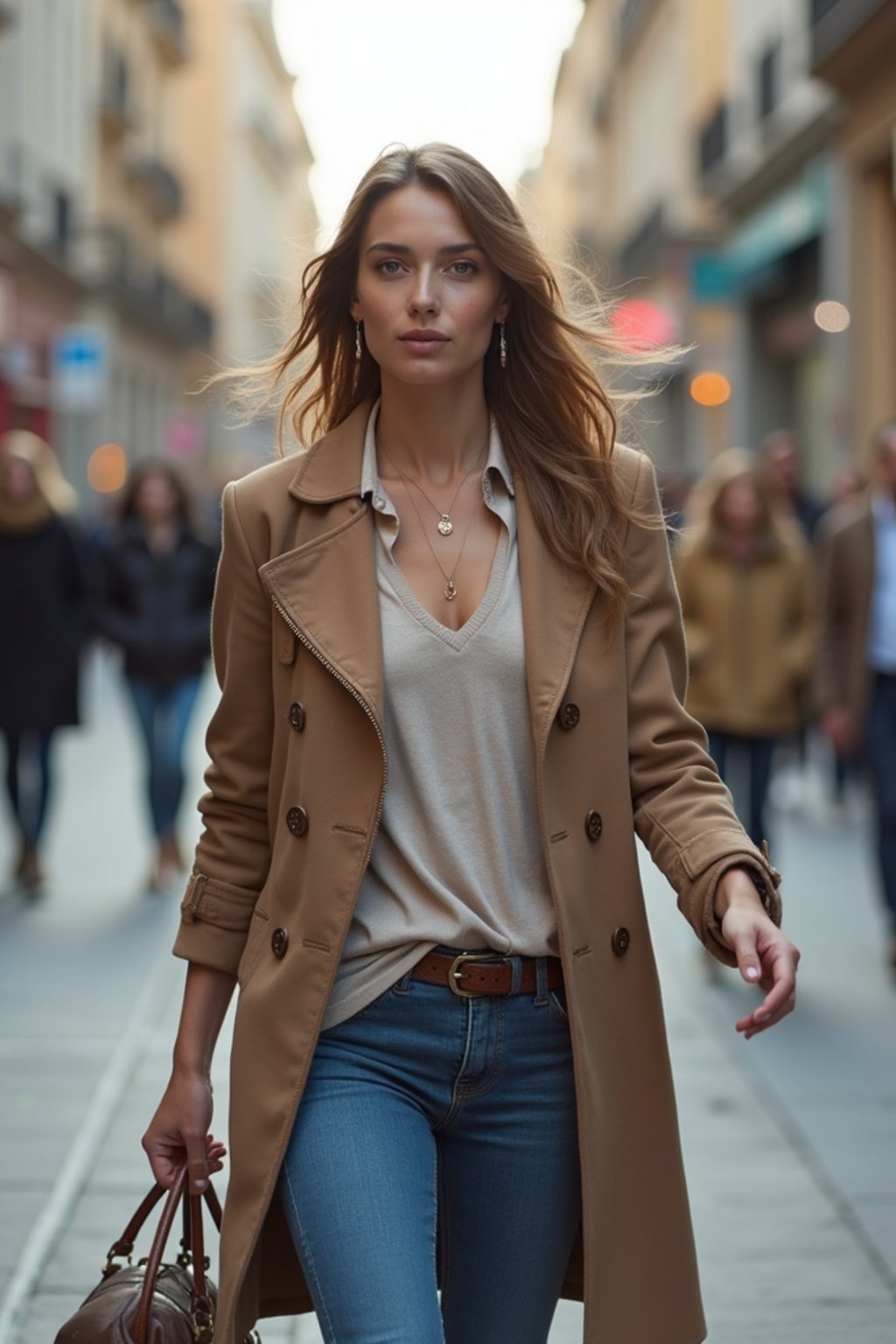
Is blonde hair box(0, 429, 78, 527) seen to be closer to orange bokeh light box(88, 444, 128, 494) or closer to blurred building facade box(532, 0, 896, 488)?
blurred building facade box(532, 0, 896, 488)

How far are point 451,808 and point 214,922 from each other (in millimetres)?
369

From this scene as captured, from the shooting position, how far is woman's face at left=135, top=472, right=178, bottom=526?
34.1 ft

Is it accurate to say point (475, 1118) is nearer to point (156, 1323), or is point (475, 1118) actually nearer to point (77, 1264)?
point (156, 1323)

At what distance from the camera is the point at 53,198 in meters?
32.8

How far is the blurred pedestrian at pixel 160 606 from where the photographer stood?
33.7 feet

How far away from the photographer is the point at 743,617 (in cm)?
890

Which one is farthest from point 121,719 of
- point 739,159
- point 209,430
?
point 209,430

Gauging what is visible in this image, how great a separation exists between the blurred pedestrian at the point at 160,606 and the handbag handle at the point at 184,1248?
7.42 metres

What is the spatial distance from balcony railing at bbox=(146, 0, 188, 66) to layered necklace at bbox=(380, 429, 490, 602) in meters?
43.1

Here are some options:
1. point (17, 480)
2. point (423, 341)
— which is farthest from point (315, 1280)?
point (17, 480)

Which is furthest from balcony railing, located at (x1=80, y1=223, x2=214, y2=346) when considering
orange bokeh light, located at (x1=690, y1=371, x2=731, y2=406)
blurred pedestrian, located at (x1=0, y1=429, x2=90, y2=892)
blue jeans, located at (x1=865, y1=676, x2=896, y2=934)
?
blue jeans, located at (x1=865, y1=676, x2=896, y2=934)

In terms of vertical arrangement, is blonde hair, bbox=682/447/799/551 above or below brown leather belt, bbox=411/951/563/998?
above

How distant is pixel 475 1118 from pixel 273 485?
0.85 metres

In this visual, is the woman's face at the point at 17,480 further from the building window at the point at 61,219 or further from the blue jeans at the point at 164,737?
the building window at the point at 61,219
